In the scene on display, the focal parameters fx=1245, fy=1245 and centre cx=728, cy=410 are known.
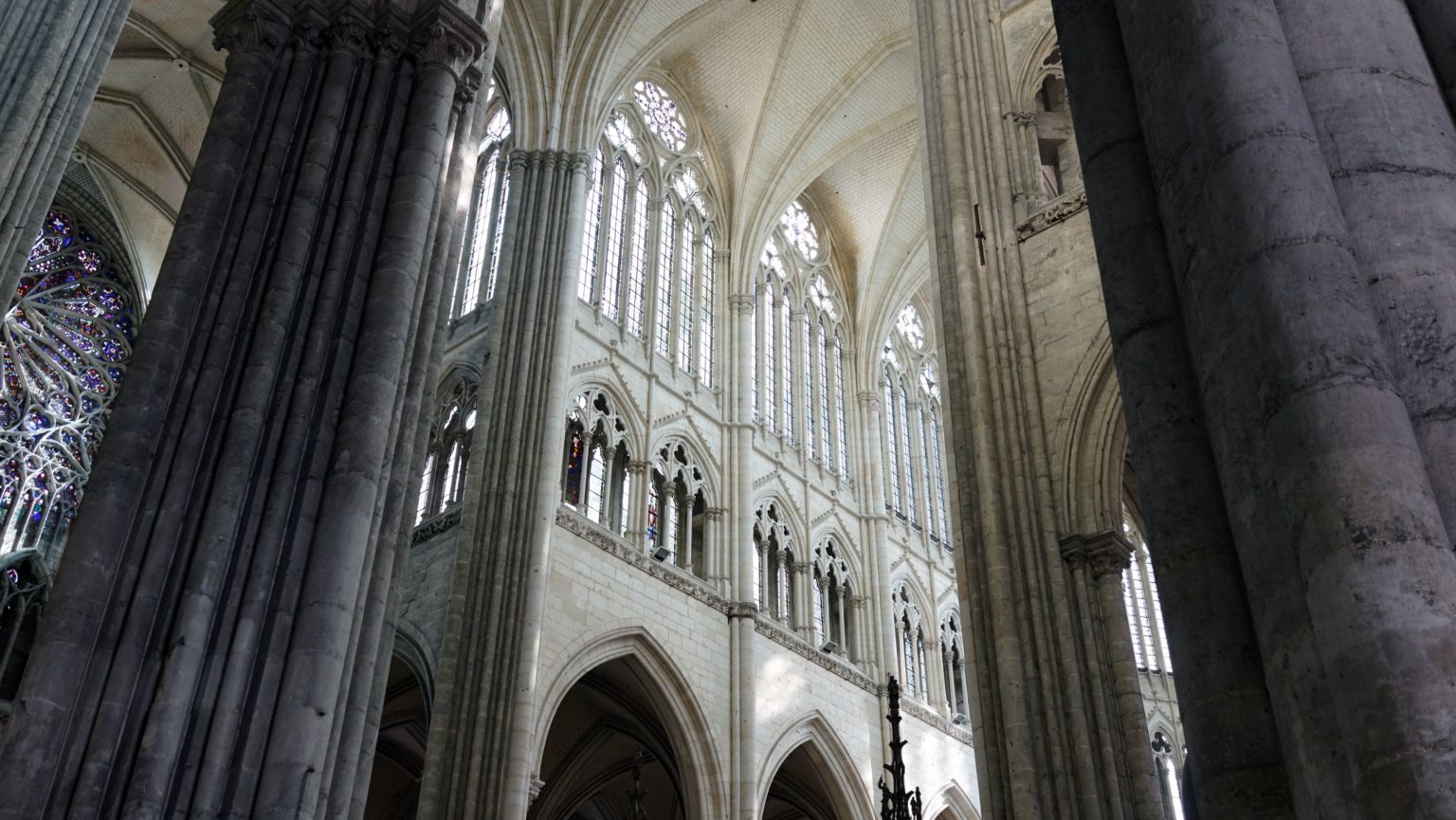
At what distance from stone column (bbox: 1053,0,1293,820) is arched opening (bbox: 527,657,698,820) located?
13.3 metres

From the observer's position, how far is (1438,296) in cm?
280

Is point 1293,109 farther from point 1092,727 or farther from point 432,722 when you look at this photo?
point 432,722

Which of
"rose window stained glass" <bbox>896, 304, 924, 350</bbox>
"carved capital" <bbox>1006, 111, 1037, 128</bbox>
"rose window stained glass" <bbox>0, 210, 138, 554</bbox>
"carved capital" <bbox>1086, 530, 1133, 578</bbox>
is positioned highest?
"rose window stained glass" <bbox>896, 304, 924, 350</bbox>

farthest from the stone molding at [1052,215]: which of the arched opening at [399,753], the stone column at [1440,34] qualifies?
the arched opening at [399,753]

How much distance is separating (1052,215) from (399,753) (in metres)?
12.6

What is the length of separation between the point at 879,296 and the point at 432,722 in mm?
14148

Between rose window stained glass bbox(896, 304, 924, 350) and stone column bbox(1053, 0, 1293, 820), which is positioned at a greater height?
rose window stained glass bbox(896, 304, 924, 350)

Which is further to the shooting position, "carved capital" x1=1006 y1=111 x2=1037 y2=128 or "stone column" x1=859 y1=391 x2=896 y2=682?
"stone column" x1=859 y1=391 x2=896 y2=682

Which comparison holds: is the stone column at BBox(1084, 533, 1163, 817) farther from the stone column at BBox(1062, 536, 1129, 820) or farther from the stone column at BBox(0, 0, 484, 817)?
the stone column at BBox(0, 0, 484, 817)

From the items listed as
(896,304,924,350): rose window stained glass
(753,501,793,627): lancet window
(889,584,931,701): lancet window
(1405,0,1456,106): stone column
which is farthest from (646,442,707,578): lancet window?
(1405,0,1456,106): stone column

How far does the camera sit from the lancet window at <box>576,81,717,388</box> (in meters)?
18.9

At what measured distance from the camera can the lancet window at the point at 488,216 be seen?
60.8 feet

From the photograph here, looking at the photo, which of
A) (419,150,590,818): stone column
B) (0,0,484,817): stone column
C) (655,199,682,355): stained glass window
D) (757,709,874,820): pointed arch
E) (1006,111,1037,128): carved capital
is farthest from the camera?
(655,199,682,355): stained glass window

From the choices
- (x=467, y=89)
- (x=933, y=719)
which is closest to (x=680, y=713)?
(x=933, y=719)
